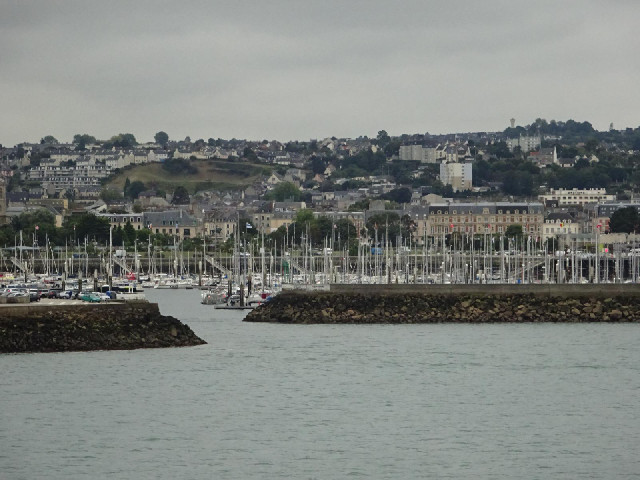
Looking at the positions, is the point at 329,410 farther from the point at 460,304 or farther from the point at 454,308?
the point at 460,304

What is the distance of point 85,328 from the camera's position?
169 feet

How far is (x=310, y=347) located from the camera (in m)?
56.3

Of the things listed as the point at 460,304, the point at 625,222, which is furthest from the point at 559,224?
the point at 460,304

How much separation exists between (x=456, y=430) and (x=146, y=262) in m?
102

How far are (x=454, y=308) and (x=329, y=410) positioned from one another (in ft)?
83.9

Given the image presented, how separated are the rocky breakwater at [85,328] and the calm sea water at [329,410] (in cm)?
71

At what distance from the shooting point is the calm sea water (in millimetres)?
35281

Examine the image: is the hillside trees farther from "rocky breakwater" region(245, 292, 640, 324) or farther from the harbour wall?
"rocky breakwater" region(245, 292, 640, 324)

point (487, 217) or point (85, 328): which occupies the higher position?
point (487, 217)

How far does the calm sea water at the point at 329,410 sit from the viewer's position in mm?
35281

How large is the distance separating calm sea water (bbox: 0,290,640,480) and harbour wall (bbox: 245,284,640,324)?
7.53m

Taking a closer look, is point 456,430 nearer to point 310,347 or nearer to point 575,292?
point 310,347

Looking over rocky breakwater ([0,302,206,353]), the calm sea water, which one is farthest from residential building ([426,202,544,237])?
rocky breakwater ([0,302,206,353])

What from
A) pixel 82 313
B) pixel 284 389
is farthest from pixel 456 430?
pixel 82 313
